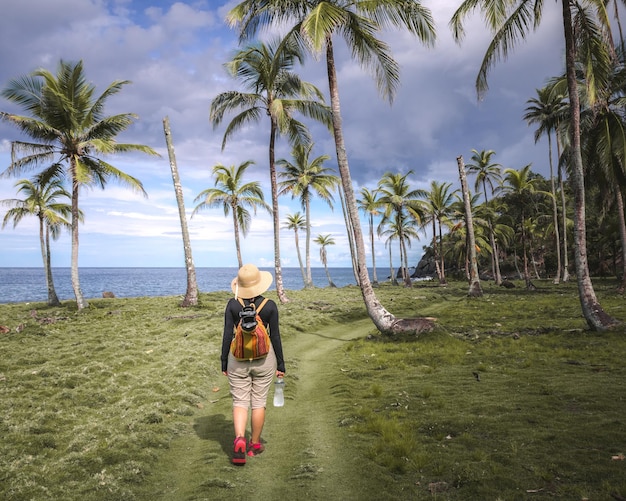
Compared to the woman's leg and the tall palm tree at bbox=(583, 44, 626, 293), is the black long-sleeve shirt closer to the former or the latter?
the woman's leg

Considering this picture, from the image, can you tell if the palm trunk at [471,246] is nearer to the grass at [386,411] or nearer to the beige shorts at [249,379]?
the grass at [386,411]

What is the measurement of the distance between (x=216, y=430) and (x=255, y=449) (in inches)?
54.9

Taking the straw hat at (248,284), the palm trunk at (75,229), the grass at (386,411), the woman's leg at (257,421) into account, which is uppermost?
the palm trunk at (75,229)

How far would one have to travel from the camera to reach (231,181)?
3753 cm

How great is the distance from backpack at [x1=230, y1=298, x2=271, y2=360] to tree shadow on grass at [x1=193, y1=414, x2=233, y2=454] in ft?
5.54

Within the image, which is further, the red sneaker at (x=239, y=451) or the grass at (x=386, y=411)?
the red sneaker at (x=239, y=451)

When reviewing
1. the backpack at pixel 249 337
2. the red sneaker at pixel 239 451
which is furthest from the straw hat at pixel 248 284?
the red sneaker at pixel 239 451

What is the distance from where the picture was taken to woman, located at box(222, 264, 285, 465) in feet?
17.4

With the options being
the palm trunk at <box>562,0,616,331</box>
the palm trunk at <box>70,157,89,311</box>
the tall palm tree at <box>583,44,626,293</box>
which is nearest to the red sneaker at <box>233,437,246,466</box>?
the palm trunk at <box>562,0,616,331</box>

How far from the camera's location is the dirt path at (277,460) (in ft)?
15.1

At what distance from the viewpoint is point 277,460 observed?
5.39m

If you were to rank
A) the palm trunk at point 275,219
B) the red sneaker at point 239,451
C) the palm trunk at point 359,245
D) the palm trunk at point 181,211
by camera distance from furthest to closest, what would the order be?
1. the palm trunk at point 275,219
2. the palm trunk at point 181,211
3. the palm trunk at point 359,245
4. the red sneaker at point 239,451

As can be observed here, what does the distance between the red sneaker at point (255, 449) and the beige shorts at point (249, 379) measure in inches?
23.2

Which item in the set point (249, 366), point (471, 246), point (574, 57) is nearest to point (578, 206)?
point (574, 57)
